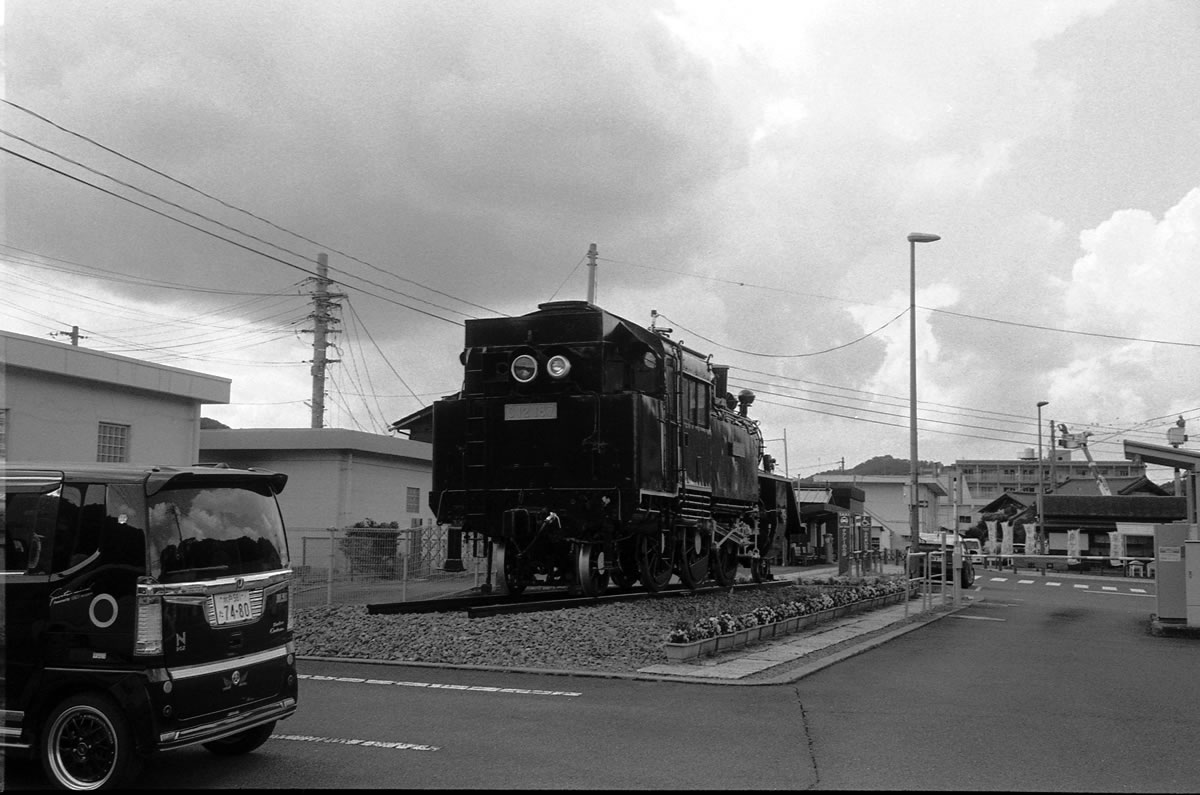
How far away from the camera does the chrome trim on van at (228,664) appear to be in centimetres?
633

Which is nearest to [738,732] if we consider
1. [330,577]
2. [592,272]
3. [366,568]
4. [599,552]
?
[599,552]

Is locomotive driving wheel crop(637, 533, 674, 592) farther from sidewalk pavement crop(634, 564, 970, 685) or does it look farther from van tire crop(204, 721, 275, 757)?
van tire crop(204, 721, 275, 757)

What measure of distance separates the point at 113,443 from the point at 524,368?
436 inches

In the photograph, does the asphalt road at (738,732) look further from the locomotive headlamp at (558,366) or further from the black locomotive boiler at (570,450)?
the locomotive headlamp at (558,366)

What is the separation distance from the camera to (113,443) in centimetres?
2233

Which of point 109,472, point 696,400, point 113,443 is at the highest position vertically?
point 696,400

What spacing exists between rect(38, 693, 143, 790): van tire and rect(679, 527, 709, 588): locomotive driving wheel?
11562mm

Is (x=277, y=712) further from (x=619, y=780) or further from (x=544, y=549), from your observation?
(x=544, y=549)

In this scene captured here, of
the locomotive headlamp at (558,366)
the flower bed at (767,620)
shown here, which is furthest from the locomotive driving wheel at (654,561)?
the locomotive headlamp at (558,366)

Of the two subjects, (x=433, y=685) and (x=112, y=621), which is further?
(x=433, y=685)

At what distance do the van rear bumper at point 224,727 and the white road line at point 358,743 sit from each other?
2.04ft

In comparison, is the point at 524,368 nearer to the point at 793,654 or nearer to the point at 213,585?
the point at 793,654

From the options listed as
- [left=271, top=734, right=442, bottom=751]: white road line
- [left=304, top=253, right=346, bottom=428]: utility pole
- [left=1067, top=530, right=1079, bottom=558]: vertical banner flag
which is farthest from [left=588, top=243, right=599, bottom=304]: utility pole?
[left=1067, top=530, right=1079, bottom=558]: vertical banner flag

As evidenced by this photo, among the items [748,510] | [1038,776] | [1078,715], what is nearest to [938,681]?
[1078,715]
